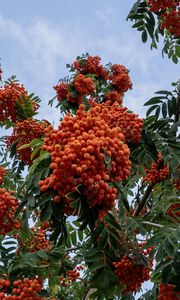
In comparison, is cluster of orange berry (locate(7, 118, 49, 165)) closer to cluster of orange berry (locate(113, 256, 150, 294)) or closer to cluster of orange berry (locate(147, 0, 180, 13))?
cluster of orange berry (locate(113, 256, 150, 294))

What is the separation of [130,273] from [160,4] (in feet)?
10.8

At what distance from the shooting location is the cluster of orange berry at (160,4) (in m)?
6.13

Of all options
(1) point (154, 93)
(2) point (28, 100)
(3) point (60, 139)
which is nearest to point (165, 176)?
(1) point (154, 93)

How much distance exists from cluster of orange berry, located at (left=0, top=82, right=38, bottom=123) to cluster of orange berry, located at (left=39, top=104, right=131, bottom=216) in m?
2.57

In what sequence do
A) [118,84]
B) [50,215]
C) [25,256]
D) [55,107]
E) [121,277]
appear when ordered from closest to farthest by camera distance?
[50,215]
[25,256]
[121,277]
[55,107]
[118,84]

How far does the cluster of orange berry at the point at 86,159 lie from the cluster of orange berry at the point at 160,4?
10.3 feet

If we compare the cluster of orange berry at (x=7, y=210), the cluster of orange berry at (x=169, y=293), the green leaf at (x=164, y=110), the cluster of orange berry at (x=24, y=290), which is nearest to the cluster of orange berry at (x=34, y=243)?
the cluster of orange berry at (x=7, y=210)

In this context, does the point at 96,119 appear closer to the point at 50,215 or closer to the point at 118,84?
the point at 50,215

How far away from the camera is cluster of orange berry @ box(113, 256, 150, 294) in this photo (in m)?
4.71

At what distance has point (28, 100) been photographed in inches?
234

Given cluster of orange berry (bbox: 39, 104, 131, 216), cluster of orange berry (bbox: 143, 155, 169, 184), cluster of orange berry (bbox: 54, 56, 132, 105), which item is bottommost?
cluster of orange berry (bbox: 39, 104, 131, 216)

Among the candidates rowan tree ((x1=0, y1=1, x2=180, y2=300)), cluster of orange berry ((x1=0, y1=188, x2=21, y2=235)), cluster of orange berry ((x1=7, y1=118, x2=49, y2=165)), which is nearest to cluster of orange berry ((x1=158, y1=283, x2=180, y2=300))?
rowan tree ((x1=0, y1=1, x2=180, y2=300))

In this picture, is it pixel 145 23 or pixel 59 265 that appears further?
pixel 145 23

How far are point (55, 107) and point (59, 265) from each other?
343cm
